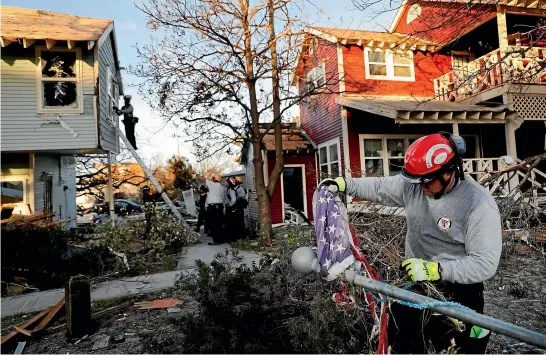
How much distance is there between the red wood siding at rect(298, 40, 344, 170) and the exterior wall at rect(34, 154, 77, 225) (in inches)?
379

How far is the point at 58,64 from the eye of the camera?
10750 mm

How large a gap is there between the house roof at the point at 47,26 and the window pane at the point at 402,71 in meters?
10.8

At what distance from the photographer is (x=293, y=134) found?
52.2ft

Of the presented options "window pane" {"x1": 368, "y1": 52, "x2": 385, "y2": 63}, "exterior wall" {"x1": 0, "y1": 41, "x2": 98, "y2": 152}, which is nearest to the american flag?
"exterior wall" {"x1": 0, "y1": 41, "x2": 98, "y2": 152}

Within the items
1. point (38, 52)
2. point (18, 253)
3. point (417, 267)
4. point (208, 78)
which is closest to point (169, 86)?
point (208, 78)

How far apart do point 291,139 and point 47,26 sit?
31.8 ft

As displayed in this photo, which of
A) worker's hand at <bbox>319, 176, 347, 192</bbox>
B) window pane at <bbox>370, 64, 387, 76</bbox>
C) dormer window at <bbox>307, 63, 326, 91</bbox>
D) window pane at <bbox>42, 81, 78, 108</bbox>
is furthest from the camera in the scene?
dormer window at <bbox>307, 63, 326, 91</bbox>

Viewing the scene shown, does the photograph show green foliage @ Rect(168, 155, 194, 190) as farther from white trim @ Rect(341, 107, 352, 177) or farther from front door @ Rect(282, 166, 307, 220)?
white trim @ Rect(341, 107, 352, 177)

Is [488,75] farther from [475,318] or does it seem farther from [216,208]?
[475,318]

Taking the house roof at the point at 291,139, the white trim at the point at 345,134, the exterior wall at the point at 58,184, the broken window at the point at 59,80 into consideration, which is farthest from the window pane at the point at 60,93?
the white trim at the point at 345,134

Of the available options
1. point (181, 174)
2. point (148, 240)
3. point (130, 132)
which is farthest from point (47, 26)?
point (181, 174)

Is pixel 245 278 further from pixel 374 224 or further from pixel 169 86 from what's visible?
pixel 169 86

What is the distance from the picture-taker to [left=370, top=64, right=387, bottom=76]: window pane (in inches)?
544

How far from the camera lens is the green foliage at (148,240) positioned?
7.54 meters
